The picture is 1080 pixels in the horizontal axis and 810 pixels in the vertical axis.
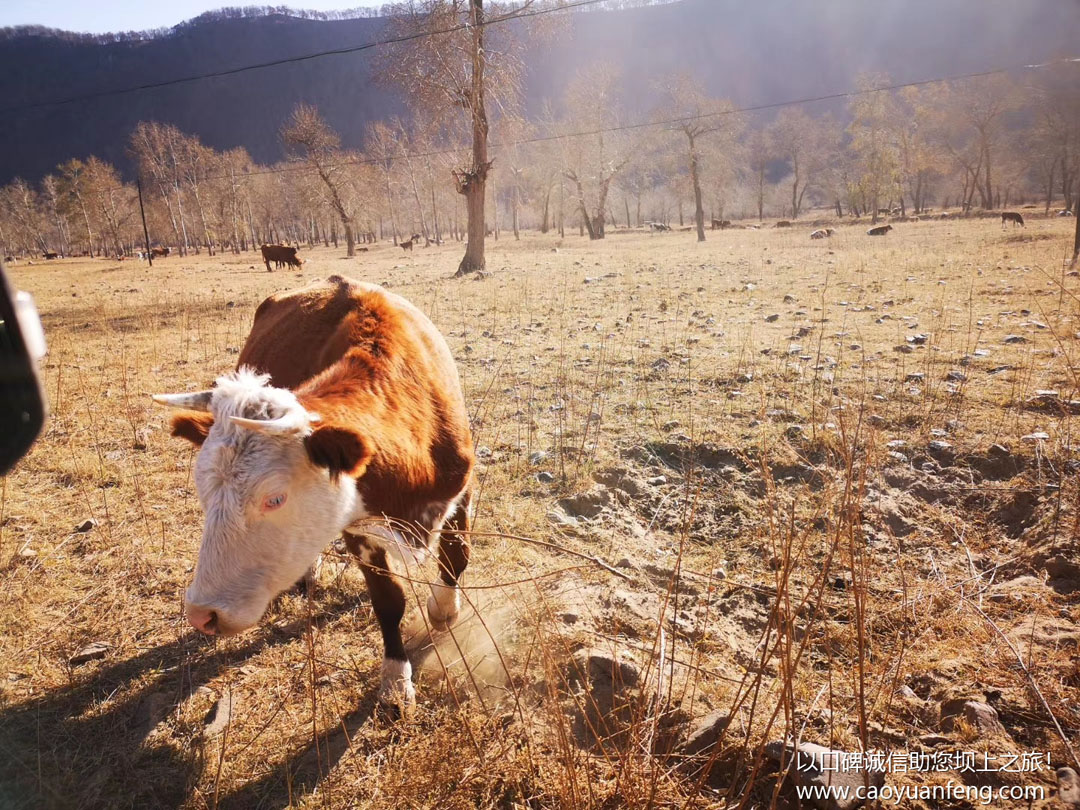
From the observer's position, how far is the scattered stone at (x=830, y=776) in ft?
5.98

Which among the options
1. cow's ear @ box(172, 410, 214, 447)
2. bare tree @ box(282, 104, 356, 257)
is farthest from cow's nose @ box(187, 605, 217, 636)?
bare tree @ box(282, 104, 356, 257)

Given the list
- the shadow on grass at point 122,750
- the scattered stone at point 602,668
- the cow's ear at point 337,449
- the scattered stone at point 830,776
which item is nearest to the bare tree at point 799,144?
the scattered stone at point 602,668

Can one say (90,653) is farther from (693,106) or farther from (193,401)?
(693,106)

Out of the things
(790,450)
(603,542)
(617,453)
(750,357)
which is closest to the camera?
(603,542)

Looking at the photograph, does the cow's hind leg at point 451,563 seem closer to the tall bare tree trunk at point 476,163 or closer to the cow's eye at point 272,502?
the cow's eye at point 272,502

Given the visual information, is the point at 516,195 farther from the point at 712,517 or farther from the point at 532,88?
the point at 532,88

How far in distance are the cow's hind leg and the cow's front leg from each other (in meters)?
0.33

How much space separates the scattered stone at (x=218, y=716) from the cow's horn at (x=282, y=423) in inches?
62.7

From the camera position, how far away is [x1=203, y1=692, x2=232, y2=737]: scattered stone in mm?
2551

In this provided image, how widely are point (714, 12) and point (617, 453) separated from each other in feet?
815

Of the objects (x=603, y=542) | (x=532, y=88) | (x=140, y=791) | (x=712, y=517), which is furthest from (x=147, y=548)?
(x=532, y=88)

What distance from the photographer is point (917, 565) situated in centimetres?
329

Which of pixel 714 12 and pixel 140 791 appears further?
pixel 714 12

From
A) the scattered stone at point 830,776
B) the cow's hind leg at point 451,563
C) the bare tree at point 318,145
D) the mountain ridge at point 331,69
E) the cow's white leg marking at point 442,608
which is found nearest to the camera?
the scattered stone at point 830,776
